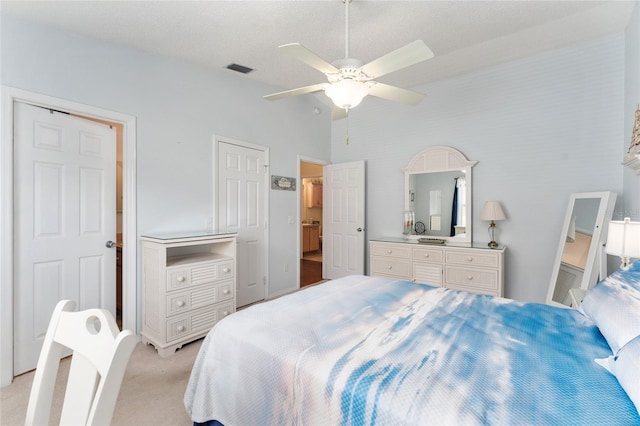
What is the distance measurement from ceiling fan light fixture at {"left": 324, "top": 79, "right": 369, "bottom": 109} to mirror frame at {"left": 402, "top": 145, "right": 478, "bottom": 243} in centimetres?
235

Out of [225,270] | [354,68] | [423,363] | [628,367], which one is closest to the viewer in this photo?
[628,367]

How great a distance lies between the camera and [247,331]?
1441 millimetres

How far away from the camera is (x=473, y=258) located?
338 cm

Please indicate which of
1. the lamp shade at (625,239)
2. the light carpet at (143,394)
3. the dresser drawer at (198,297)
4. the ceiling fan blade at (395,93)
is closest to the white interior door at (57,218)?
the light carpet at (143,394)

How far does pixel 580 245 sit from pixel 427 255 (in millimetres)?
1438

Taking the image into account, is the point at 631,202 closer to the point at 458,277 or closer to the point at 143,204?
the point at 458,277

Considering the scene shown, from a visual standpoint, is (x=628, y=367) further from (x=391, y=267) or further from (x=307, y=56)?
(x=391, y=267)

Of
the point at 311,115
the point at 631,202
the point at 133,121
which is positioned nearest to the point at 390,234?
the point at 311,115

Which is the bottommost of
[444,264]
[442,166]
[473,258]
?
[444,264]

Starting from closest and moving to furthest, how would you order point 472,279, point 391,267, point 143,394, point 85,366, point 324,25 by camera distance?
point 85,366 → point 143,394 → point 324,25 → point 472,279 → point 391,267

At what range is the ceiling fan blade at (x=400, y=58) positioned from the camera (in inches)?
65.5

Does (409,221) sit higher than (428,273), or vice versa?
(409,221)

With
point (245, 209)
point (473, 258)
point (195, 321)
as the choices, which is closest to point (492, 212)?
point (473, 258)

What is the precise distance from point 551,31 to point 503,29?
53cm
